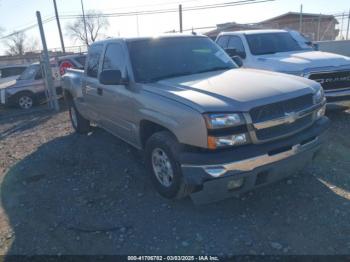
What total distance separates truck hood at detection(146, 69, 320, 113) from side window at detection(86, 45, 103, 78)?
182 cm

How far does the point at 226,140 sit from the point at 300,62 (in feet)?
13.9

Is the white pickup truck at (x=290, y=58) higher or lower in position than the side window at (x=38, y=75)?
higher

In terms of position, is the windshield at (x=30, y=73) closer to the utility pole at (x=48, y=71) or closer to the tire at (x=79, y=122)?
the utility pole at (x=48, y=71)

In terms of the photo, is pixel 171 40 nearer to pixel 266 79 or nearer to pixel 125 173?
pixel 266 79

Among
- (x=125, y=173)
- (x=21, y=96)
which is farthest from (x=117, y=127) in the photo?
(x=21, y=96)

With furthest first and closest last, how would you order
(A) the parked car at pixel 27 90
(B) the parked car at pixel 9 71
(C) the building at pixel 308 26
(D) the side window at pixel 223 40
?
(C) the building at pixel 308 26 < (B) the parked car at pixel 9 71 < (A) the parked car at pixel 27 90 < (D) the side window at pixel 223 40

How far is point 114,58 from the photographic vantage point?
178 inches

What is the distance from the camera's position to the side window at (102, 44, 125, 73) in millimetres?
4285

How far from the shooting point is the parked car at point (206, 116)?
2.88 m

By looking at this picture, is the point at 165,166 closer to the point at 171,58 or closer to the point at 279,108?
the point at 279,108

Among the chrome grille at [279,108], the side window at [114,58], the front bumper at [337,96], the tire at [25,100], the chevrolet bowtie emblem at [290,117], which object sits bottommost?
the tire at [25,100]

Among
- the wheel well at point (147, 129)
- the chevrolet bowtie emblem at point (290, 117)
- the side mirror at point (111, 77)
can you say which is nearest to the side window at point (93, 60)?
the side mirror at point (111, 77)

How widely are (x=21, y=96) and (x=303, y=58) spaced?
10086 mm

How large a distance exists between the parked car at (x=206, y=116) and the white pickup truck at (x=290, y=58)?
58.8 inches
